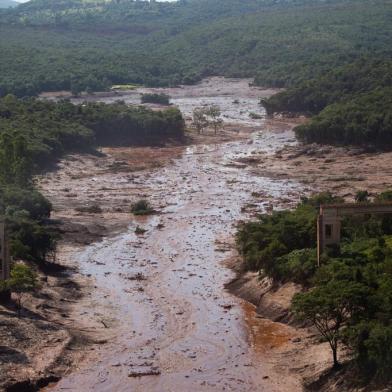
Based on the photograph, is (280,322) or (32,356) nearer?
(32,356)

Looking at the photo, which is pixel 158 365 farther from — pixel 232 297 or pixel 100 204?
pixel 100 204

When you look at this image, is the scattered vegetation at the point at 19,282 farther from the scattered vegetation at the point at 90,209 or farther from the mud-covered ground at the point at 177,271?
the scattered vegetation at the point at 90,209

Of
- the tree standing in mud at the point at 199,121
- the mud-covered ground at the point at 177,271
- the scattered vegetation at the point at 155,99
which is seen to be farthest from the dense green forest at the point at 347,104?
the scattered vegetation at the point at 155,99

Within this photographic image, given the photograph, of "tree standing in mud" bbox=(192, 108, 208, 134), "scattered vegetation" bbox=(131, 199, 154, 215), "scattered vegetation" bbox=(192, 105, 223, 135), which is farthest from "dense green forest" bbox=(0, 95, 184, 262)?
"scattered vegetation" bbox=(131, 199, 154, 215)

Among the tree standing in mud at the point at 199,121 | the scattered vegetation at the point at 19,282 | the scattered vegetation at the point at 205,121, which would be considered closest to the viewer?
the scattered vegetation at the point at 19,282

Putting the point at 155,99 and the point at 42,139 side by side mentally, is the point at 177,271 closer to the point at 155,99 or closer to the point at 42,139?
the point at 42,139

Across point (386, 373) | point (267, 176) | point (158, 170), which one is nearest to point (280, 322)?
point (386, 373)
